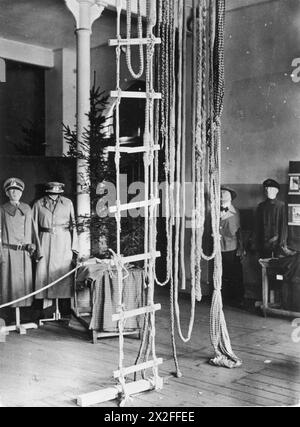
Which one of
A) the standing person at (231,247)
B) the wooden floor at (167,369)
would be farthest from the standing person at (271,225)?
the wooden floor at (167,369)

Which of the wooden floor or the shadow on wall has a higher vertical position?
the shadow on wall

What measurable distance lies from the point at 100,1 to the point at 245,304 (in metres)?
4.03

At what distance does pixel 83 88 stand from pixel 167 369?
11.8ft

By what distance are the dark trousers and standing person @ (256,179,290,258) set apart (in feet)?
1.07

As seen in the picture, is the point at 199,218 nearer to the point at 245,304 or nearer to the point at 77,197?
the point at 77,197

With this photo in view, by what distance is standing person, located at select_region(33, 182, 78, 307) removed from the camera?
5930mm

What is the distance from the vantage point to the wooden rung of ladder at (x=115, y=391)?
3.52 m

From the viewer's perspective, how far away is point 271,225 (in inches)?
257

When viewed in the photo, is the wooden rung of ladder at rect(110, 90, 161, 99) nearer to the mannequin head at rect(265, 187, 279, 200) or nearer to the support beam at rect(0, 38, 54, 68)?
the mannequin head at rect(265, 187, 279, 200)

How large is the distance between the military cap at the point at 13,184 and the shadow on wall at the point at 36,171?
0.36 meters

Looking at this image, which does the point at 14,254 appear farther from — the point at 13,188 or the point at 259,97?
the point at 259,97

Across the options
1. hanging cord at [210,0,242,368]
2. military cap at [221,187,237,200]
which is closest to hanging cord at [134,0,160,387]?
hanging cord at [210,0,242,368]

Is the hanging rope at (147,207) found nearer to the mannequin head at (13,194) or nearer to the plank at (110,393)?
the plank at (110,393)
